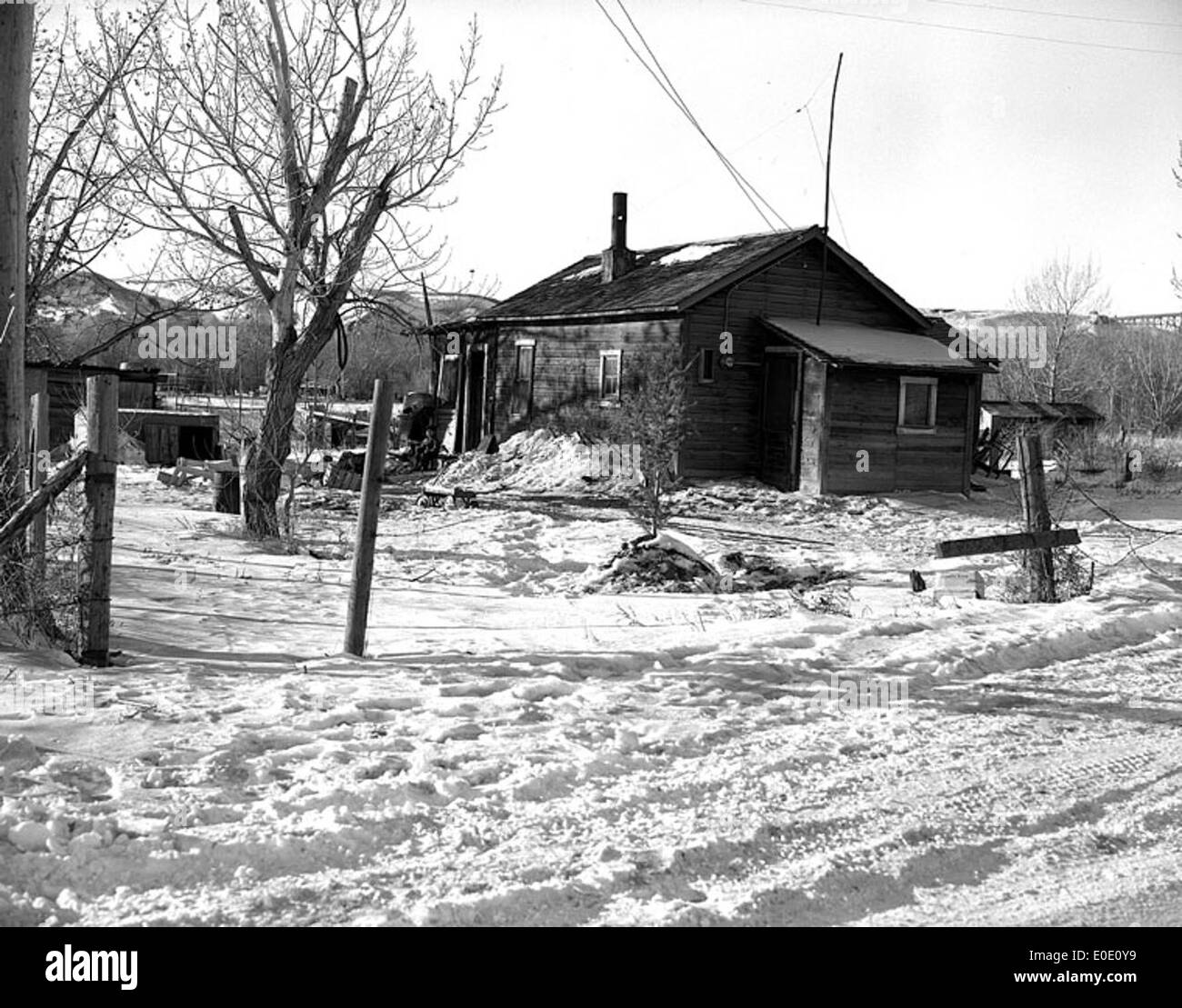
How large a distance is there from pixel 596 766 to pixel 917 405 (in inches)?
826

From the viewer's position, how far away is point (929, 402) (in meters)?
24.9

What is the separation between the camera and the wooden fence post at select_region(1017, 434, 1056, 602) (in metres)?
10.4

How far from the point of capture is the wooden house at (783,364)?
24.0 metres

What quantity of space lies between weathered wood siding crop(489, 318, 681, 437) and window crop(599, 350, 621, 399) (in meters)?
0.13

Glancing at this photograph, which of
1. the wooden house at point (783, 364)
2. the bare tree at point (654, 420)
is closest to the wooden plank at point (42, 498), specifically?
the bare tree at point (654, 420)

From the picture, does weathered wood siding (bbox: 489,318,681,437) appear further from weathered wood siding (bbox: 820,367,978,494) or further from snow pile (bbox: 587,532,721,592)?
snow pile (bbox: 587,532,721,592)

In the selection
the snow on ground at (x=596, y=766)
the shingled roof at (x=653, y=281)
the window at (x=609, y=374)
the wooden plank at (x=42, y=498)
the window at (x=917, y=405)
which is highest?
the shingled roof at (x=653, y=281)

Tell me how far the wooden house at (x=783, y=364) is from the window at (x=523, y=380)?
0.07 metres

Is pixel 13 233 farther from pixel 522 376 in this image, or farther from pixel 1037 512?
pixel 522 376

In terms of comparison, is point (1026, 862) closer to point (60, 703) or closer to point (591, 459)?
point (60, 703)

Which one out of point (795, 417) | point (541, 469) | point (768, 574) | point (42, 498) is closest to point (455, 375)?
point (541, 469)

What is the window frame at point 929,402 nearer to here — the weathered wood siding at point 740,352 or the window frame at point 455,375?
the weathered wood siding at point 740,352

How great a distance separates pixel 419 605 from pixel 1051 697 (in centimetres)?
494

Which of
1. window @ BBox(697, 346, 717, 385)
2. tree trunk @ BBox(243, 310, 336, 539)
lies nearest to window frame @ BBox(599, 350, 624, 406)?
window @ BBox(697, 346, 717, 385)
